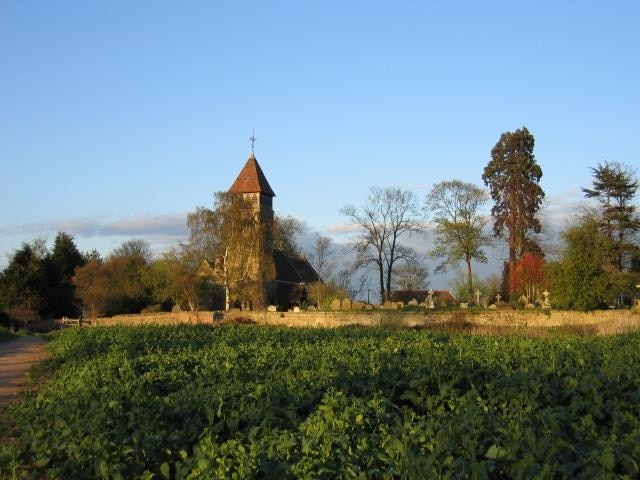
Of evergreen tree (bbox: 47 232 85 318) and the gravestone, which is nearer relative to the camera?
the gravestone

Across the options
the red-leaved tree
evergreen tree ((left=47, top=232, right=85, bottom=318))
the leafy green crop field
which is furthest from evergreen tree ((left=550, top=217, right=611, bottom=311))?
evergreen tree ((left=47, top=232, right=85, bottom=318))

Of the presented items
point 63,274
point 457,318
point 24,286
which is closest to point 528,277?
point 457,318

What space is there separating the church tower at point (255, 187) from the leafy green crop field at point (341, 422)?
4893cm

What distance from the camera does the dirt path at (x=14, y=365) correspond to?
14.3m

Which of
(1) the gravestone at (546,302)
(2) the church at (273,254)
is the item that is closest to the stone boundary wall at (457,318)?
(1) the gravestone at (546,302)

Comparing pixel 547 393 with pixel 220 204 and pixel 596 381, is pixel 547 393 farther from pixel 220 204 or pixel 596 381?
pixel 220 204

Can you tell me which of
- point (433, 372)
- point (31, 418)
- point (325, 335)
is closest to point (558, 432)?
point (433, 372)

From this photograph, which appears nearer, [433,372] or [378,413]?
[378,413]

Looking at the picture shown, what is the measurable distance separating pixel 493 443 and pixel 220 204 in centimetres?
4523

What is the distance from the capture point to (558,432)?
19.4ft

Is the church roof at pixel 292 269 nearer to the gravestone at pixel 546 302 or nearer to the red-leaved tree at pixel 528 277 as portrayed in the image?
the red-leaved tree at pixel 528 277


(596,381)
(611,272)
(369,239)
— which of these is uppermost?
(369,239)

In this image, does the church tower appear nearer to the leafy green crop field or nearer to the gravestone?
the gravestone

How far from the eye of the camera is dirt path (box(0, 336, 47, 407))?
564 inches
